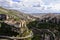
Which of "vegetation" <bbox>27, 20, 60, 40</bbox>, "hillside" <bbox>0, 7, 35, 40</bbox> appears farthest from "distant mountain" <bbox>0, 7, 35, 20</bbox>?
"vegetation" <bbox>27, 20, 60, 40</bbox>

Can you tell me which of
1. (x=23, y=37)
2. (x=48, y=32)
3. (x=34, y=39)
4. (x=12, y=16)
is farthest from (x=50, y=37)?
(x=12, y=16)

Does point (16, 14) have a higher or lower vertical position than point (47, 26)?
higher

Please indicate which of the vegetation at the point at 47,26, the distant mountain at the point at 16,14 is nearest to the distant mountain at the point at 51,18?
the vegetation at the point at 47,26

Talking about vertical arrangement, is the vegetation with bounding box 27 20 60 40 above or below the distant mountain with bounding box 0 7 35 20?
below

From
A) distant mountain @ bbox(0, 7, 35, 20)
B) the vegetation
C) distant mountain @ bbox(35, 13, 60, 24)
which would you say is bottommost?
the vegetation

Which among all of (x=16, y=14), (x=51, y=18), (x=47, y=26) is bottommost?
(x=47, y=26)

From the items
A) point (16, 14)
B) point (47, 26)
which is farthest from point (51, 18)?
point (16, 14)

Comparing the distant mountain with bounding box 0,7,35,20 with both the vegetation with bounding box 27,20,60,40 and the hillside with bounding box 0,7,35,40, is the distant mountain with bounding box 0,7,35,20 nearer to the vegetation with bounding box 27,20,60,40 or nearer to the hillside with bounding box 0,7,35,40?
the hillside with bounding box 0,7,35,40

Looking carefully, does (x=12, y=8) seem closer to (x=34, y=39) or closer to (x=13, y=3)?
(x=13, y=3)

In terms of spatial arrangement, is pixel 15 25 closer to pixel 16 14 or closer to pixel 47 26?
pixel 16 14

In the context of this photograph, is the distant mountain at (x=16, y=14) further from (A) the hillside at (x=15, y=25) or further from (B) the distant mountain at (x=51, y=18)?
(B) the distant mountain at (x=51, y=18)

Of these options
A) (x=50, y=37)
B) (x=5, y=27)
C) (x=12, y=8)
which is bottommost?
(x=50, y=37)
